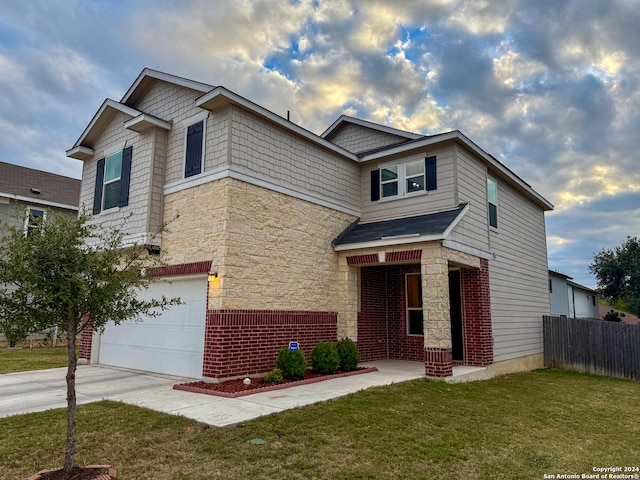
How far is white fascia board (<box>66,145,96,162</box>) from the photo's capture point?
12.6m

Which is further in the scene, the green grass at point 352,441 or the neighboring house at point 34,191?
the neighboring house at point 34,191

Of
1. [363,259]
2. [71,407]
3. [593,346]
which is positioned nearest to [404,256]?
[363,259]

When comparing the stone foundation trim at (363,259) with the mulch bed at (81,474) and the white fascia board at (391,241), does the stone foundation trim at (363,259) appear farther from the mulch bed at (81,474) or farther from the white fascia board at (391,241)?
the mulch bed at (81,474)

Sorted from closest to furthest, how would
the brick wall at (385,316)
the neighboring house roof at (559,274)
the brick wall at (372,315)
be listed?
the brick wall at (372,315), the brick wall at (385,316), the neighboring house roof at (559,274)

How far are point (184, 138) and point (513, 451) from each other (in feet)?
31.3

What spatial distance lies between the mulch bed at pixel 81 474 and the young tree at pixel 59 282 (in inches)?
3.0

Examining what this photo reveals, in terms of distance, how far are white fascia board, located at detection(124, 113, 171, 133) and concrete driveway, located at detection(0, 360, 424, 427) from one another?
6.28 m

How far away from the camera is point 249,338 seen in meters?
9.15

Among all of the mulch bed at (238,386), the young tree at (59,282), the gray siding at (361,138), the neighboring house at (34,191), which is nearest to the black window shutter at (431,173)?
the gray siding at (361,138)

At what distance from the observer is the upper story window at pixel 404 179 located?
11.9m

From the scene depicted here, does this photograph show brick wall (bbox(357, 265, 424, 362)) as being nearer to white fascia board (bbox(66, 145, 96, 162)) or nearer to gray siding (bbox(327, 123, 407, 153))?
gray siding (bbox(327, 123, 407, 153))

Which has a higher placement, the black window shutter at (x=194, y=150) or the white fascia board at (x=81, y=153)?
the white fascia board at (x=81, y=153)

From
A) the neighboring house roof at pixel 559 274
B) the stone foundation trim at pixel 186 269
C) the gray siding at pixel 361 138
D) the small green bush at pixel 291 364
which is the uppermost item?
the gray siding at pixel 361 138

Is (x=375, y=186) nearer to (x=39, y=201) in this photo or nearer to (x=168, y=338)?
(x=168, y=338)
